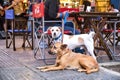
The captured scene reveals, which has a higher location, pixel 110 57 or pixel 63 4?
pixel 63 4

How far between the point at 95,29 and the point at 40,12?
141 cm

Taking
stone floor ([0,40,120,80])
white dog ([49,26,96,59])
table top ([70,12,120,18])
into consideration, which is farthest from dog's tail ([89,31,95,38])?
stone floor ([0,40,120,80])

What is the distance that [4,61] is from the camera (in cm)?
824

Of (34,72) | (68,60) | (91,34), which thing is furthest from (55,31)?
(34,72)

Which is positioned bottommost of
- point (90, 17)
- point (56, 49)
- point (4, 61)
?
point (4, 61)

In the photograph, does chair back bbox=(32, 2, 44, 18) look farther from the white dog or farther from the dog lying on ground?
the dog lying on ground

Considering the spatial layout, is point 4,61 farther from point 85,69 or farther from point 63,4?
point 63,4

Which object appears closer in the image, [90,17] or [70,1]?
[90,17]

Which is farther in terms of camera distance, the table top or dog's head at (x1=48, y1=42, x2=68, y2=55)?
the table top

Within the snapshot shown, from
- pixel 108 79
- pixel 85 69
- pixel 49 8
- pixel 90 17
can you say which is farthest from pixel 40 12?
pixel 108 79

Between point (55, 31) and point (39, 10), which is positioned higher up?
point (39, 10)

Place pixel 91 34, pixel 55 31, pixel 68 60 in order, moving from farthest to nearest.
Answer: pixel 55 31 → pixel 91 34 → pixel 68 60

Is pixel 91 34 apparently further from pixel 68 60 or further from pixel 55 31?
pixel 68 60

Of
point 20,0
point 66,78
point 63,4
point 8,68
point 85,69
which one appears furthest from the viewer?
point 63,4
